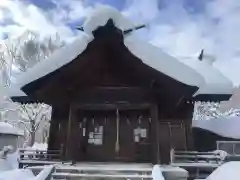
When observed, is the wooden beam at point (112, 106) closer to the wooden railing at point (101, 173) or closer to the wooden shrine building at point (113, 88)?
the wooden shrine building at point (113, 88)

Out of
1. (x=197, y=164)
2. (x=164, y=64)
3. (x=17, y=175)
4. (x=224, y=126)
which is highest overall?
(x=164, y=64)

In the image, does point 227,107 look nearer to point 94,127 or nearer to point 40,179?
point 94,127

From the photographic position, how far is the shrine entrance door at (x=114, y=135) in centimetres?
1236

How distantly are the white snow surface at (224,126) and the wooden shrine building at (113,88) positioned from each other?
436cm

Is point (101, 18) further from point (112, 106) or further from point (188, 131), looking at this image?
point (188, 131)

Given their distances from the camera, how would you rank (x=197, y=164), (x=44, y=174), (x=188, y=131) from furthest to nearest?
(x=188, y=131)
(x=197, y=164)
(x=44, y=174)

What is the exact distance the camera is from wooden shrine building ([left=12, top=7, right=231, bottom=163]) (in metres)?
10.8

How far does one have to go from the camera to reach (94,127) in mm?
12719

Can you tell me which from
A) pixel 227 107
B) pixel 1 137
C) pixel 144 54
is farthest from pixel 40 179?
pixel 227 107

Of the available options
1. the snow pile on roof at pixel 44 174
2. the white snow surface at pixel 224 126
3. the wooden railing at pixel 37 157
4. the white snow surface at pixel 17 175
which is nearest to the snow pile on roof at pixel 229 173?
the snow pile on roof at pixel 44 174

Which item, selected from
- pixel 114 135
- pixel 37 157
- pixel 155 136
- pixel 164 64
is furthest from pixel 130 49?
pixel 37 157

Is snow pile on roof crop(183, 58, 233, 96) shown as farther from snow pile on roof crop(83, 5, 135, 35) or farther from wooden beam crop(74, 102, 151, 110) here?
snow pile on roof crop(83, 5, 135, 35)

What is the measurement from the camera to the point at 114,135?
41.5ft

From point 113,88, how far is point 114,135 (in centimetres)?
228
